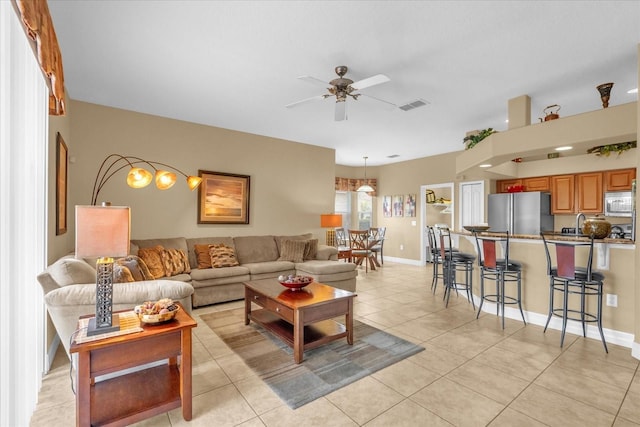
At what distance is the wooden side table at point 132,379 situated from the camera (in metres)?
1.68

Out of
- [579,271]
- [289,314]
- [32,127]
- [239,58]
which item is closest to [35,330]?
[32,127]

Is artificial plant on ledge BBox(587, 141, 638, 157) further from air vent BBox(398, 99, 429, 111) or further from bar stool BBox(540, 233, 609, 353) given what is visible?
air vent BBox(398, 99, 429, 111)

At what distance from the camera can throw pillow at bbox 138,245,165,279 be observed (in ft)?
13.2

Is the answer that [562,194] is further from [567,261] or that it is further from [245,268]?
[245,268]

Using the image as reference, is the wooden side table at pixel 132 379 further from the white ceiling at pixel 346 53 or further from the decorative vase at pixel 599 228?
the decorative vase at pixel 599 228

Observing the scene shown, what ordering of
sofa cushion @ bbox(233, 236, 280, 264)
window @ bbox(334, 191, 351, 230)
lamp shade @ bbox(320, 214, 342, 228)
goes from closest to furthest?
sofa cushion @ bbox(233, 236, 280, 264)
lamp shade @ bbox(320, 214, 342, 228)
window @ bbox(334, 191, 351, 230)

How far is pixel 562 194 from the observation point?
5.83m

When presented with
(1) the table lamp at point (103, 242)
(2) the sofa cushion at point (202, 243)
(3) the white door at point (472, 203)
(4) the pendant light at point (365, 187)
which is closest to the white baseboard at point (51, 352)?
(1) the table lamp at point (103, 242)

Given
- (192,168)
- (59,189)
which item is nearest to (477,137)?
(192,168)

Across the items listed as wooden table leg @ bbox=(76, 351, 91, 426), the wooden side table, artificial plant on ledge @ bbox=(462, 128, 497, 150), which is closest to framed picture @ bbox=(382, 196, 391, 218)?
artificial plant on ledge @ bbox=(462, 128, 497, 150)

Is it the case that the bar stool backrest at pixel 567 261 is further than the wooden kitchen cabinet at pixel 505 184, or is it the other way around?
the wooden kitchen cabinet at pixel 505 184

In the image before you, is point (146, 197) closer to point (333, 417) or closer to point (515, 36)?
point (333, 417)

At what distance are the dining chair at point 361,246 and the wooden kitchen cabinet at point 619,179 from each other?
441cm

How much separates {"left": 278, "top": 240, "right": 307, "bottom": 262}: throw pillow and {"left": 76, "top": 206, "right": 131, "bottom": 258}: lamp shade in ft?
11.9
